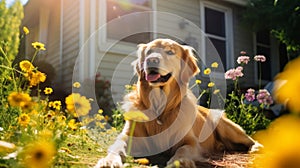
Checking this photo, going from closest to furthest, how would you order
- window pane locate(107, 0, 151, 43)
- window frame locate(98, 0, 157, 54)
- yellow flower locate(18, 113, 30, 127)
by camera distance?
yellow flower locate(18, 113, 30, 127), window frame locate(98, 0, 157, 54), window pane locate(107, 0, 151, 43)

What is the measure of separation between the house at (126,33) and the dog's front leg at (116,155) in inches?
159

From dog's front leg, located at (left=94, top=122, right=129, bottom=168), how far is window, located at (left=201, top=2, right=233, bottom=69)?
6815 mm

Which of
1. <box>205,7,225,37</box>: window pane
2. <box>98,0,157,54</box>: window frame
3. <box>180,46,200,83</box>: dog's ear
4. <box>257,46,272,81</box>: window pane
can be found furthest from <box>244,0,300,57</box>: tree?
<box>180,46,200,83</box>: dog's ear

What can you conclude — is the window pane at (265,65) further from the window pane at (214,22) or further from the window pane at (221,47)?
the window pane at (214,22)

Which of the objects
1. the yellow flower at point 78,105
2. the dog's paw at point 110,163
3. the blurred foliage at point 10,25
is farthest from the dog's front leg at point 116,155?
the blurred foliage at point 10,25

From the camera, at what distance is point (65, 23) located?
26.1 feet

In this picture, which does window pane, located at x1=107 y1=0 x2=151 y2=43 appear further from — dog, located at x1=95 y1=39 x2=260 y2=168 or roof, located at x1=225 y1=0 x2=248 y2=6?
dog, located at x1=95 y1=39 x2=260 y2=168

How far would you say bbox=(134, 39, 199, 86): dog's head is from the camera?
9.57 feet

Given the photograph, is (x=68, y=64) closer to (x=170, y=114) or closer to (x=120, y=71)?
(x=120, y=71)

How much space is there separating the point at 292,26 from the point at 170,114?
619 centimetres

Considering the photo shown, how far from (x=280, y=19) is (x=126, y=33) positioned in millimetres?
4214

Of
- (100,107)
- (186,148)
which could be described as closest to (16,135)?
(186,148)

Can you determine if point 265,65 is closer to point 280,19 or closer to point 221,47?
point 221,47

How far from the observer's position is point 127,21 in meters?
7.98
